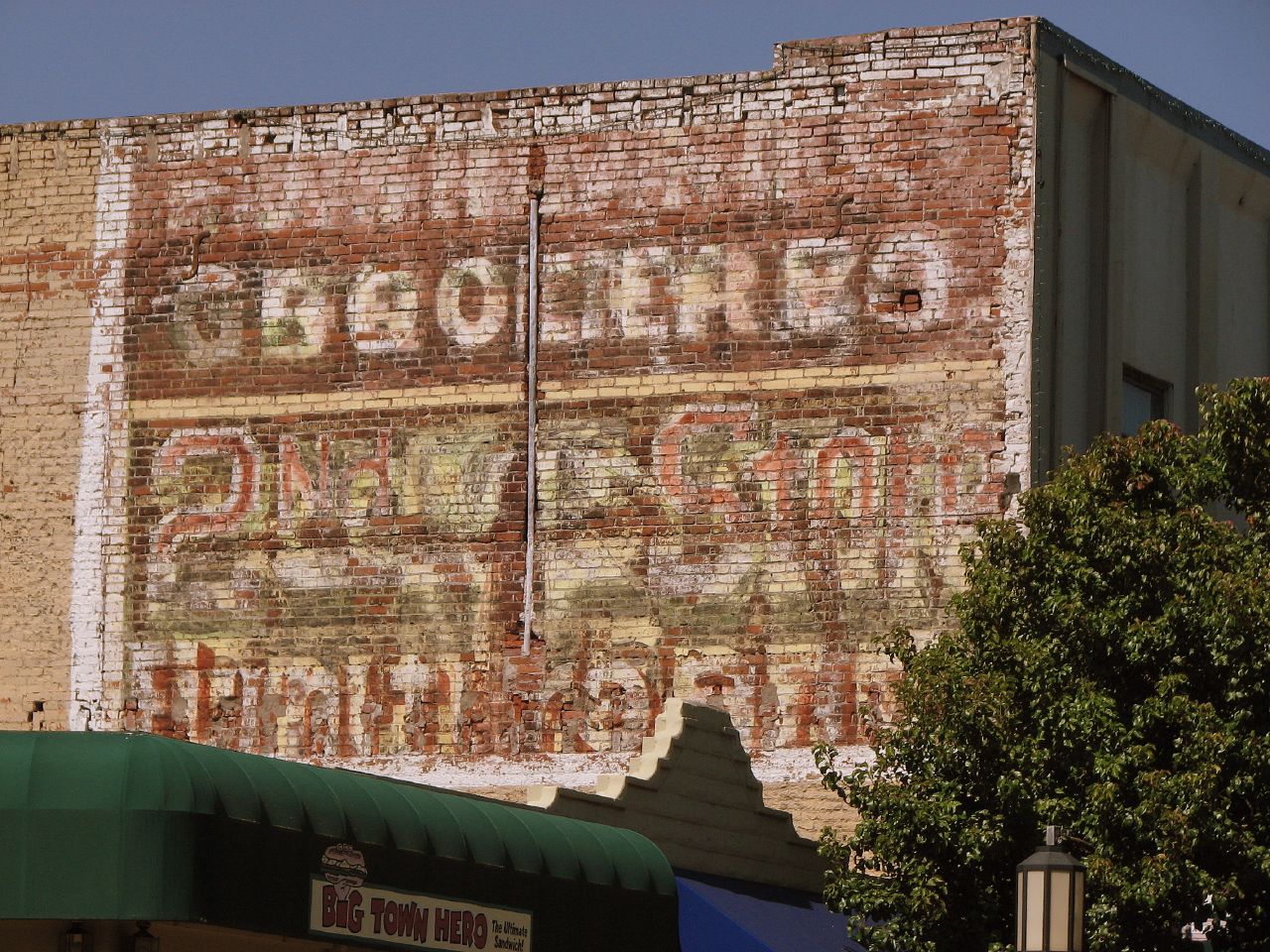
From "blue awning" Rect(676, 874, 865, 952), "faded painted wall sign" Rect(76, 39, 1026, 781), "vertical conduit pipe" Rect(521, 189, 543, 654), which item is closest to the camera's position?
"blue awning" Rect(676, 874, 865, 952)

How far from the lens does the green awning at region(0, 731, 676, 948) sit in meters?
15.0

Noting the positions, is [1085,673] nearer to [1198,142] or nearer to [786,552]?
[786,552]

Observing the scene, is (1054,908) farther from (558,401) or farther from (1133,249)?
(1133,249)

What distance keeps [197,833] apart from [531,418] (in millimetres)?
10773

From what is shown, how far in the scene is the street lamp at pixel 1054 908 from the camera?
47.0 ft

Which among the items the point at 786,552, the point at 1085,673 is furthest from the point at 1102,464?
the point at 786,552

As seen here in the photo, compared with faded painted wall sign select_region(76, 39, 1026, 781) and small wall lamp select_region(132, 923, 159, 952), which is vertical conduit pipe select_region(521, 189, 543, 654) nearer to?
faded painted wall sign select_region(76, 39, 1026, 781)

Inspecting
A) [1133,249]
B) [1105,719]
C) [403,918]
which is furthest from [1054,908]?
[1133,249]

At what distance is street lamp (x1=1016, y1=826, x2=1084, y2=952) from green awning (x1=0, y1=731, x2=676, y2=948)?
4899mm

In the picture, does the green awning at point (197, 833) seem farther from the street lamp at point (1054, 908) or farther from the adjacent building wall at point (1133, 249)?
the adjacent building wall at point (1133, 249)

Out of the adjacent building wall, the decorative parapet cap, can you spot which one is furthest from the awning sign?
the adjacent building wall

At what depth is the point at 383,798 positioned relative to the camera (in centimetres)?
1748

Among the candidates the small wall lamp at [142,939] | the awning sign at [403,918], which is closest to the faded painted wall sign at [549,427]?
the awning sign at [403,918]

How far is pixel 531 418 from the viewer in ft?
84.2
